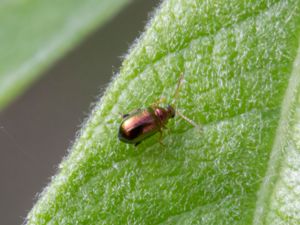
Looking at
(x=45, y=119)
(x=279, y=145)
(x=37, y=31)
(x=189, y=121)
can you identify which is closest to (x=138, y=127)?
(x=189, y=121)

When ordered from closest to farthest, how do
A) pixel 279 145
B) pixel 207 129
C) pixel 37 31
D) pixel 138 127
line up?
pixel 279 145
pixel 207 129
pixel 138 127
pixel 37 31

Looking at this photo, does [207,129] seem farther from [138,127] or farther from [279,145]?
[138,127]

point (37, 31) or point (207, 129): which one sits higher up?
point (37, 31)

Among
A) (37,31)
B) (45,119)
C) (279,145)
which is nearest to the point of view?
(279,145)

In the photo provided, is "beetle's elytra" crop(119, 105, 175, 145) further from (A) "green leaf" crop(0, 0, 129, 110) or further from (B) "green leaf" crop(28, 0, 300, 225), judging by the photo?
(A) "green leaf" crop(0, 0, 129, 110)

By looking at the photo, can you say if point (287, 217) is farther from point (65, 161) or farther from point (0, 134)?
point (0, 134)

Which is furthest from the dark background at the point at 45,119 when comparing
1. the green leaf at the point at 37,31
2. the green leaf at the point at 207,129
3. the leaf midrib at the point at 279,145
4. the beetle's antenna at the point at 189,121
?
the leaf midrib at the point at 279,145

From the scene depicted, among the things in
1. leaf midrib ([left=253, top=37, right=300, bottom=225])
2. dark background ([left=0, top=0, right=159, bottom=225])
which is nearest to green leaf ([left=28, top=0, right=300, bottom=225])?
leaf midrib ([left=253, top=37, right=300, bottom=225])

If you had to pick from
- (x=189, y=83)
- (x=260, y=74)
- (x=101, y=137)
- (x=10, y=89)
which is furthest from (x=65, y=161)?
(x=10, y=89)

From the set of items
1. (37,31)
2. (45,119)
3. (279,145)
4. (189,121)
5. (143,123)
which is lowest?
(45,119)
